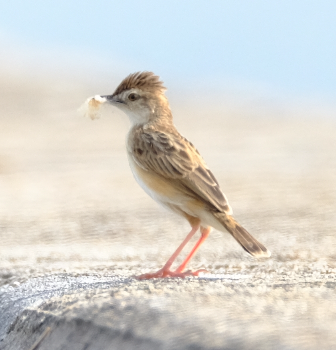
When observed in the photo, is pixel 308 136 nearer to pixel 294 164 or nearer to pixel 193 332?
pixel 294 164

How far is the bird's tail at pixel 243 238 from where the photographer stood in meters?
5.34

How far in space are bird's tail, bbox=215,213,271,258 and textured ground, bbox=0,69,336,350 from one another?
0.26 metres

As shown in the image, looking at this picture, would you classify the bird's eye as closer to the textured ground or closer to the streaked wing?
the streaked wing

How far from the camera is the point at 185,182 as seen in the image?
5457mm

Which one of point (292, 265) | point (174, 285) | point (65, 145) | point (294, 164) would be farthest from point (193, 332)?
point (65, 145)

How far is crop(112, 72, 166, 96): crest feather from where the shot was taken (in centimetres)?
607

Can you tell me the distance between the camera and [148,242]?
8602 mm

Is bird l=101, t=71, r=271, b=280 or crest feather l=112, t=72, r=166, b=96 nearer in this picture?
bird l=101, t=71, r=271, b=280

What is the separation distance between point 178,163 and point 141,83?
3.11ft

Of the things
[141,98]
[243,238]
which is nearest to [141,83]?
[141,98]

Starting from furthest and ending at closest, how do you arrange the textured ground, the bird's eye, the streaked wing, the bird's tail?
the bird's eye
the streaked wing
the bird's tail
the textured ground

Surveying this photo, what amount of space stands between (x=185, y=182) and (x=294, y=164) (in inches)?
367

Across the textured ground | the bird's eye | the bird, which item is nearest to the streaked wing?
the bird

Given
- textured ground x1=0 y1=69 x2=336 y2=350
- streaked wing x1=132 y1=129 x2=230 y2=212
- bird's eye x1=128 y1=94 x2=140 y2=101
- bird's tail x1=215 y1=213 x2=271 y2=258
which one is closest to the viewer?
textured ground x1=0 y1=69 x2=336 y2=350
